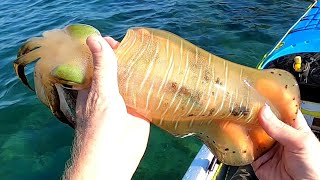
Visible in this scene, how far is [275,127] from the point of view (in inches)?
86.3

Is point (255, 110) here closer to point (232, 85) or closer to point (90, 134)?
point (232, 85)

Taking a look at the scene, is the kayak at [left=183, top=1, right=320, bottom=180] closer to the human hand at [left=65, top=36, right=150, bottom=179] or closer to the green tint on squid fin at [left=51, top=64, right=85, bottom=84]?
the human hand at [left=65, top=36, right=150, bottom=179]

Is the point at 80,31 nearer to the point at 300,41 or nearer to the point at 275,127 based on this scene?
the point at 275,127

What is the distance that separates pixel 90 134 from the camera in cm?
198

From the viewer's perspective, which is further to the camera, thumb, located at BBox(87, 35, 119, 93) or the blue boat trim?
the blue boat trim

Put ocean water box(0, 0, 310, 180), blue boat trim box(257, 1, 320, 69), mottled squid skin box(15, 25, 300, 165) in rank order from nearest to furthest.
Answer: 1. mottled squid skin box(15, 25, 300, 165)
2. blue boat trim box(257, 1, 320, 69)
3. ocean water box(0, 0, 310, 180)

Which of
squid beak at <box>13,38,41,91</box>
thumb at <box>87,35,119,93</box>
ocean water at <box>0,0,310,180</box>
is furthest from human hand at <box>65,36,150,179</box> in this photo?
ocean water at <box>0,0,310,180</box>

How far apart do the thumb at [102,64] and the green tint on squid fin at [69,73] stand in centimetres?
9

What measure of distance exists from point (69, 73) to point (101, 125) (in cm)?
28

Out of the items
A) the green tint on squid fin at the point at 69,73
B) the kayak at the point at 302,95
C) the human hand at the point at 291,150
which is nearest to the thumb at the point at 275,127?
the human hand at the point at 291,150

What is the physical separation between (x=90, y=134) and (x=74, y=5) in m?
11.0

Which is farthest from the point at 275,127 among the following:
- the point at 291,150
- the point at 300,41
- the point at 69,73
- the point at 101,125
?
the point at 300,41

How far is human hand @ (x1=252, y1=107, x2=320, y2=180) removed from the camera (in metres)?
2.21

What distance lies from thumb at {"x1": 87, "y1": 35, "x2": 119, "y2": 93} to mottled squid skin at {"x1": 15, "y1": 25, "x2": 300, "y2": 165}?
3.9 inches
